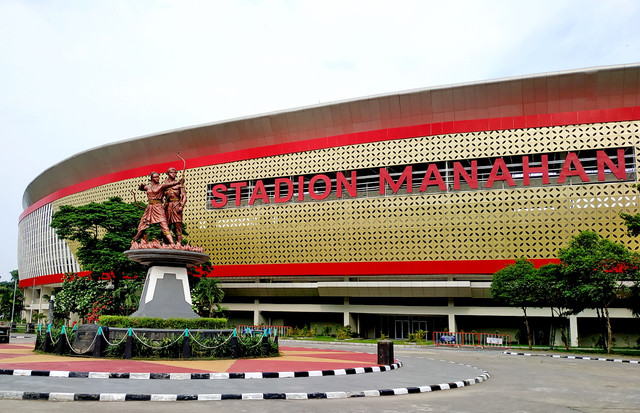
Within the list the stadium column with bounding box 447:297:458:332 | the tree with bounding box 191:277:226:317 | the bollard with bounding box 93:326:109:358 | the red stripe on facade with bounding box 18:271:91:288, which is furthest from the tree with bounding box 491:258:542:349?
the red stripe on facade with bounding box 18:271:91:288

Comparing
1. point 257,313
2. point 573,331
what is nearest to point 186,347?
point 573,331

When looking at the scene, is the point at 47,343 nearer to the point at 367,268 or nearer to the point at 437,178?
the point at 367,268

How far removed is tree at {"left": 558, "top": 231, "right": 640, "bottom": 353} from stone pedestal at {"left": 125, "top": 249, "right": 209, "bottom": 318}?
18.2m

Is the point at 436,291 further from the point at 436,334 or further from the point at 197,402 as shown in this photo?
the point at 197,402

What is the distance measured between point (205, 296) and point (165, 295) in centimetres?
1950

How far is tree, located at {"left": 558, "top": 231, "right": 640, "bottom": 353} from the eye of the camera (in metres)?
26.3

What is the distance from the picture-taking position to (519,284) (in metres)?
31.3

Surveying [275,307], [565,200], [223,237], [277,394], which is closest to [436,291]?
[565,200]

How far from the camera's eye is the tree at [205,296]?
132 ft

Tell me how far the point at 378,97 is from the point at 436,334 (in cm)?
1795

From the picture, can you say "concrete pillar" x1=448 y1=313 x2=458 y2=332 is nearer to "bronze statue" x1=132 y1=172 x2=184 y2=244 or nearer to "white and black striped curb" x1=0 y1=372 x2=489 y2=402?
"bronze statue" x1=132 y1=172 x2=184 y2=244

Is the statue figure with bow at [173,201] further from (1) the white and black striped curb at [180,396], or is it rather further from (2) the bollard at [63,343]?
(1) the white and black striped curb at [180,396]

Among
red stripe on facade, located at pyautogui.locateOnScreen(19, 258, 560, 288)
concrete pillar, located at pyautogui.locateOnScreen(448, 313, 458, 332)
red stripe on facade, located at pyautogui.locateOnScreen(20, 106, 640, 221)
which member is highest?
red stripe on facade, located at pyautogui.locateOnScreen(20, 106, 640, 221)

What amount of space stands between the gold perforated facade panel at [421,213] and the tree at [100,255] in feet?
29.0
